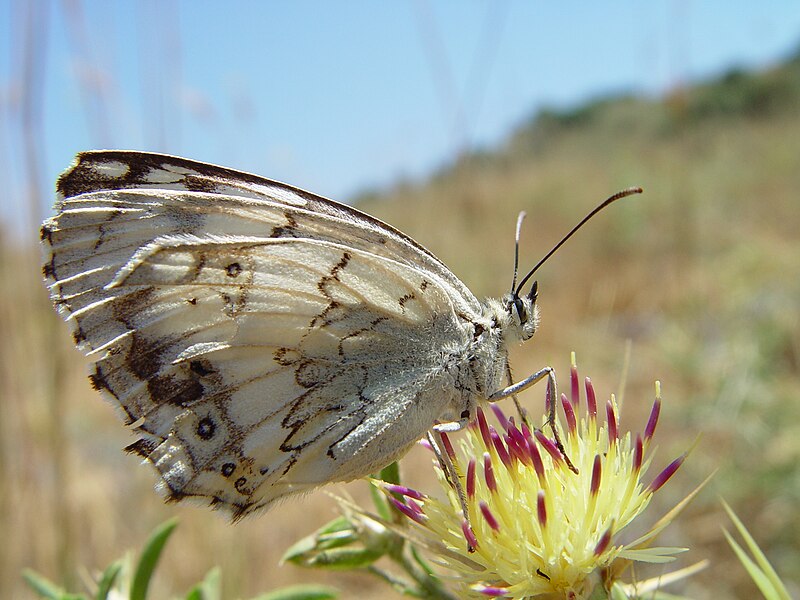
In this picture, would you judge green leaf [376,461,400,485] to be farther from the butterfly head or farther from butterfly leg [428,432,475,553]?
the butterfly head

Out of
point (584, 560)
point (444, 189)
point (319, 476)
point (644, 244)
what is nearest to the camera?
point (584, 560)

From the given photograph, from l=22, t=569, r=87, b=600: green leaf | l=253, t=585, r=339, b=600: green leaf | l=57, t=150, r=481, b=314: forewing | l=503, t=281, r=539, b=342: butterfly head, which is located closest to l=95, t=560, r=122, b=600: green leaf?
l=22, t=569, r=87, b=600: green leaf

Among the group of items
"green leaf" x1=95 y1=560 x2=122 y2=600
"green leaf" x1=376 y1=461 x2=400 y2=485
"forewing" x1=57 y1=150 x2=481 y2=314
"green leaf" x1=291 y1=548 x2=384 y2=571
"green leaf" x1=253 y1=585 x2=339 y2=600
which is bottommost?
"green leaf" x1=253 y1=585 x2=339 y2=600

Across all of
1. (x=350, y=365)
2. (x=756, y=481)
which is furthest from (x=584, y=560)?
(x=756, y=481)

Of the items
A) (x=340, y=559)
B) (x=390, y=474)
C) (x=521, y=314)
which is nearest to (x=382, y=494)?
(x=390, y=474)

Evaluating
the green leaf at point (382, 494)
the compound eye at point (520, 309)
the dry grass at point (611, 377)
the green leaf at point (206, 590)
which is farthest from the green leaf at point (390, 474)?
the dry grass at point (611, 377)

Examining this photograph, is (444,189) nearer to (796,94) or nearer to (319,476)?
(319,476)
